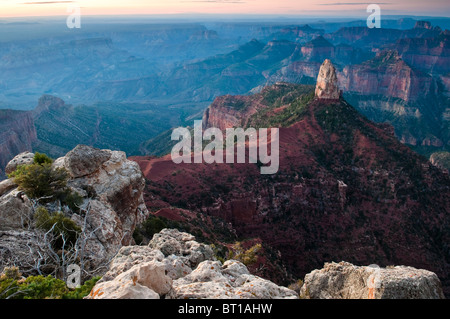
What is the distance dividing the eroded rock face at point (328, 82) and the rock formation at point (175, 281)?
50.1 metres

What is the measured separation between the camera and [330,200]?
43.3 metres

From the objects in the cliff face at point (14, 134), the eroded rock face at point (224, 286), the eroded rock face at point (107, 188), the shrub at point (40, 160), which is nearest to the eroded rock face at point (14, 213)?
the eroded rock face at point (107, 188)

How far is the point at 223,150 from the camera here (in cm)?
4753

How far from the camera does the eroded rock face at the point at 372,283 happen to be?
8034 millimetres

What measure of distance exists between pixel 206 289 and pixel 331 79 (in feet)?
179

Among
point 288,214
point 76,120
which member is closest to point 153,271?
point 288,214

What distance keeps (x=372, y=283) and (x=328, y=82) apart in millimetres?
52898

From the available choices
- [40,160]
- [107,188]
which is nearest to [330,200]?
[107,188]

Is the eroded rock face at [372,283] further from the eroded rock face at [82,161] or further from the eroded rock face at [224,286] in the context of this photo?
the eroded rock face at [82,161]

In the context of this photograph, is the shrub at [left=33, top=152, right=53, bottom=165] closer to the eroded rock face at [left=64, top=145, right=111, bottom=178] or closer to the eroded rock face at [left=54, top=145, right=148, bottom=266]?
the eroded rock face at [left=54, top=145, right=148, bottom=266]

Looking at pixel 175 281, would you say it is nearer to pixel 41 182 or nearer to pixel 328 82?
pixel 41 182
